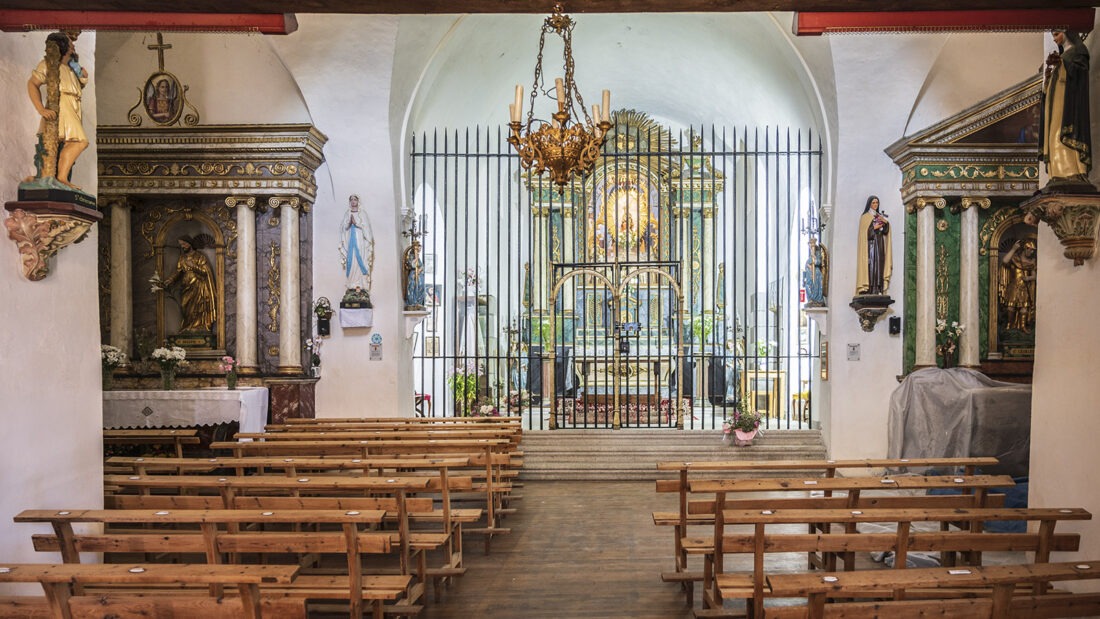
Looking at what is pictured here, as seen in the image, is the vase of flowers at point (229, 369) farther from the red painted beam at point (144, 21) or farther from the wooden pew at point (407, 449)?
the red painted beam at point (144, 21)

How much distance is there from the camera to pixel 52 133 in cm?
459

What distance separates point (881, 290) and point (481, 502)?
17.0 ft

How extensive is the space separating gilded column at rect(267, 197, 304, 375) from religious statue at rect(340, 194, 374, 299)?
58 cm

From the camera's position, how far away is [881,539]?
3701 millimetres

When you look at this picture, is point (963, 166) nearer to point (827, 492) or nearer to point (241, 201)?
point (827, 492)

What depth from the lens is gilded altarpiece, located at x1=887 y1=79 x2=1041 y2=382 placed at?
9.28m

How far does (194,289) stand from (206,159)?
62.6 inches

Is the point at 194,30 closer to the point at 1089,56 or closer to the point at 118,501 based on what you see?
the point at 118,501

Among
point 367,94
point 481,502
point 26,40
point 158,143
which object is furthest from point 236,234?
point 26,40

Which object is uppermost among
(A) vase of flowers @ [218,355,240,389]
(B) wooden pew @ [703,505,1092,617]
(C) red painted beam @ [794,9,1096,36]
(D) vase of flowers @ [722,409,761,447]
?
(C) red painted beam @ [794,9,1096,36]

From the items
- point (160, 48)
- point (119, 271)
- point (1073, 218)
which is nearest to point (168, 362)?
point (119, 271)

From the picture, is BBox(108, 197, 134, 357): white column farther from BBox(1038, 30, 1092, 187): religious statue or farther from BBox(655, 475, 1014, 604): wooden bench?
BBox(1038, 30, 1092, 187): religious statue

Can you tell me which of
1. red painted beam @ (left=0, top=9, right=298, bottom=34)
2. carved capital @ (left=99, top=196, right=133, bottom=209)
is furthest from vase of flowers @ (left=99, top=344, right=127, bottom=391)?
red painted beam @ (left=0, top=9, right=298, bottom=34)

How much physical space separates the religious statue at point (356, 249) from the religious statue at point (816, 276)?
18.0 feet
